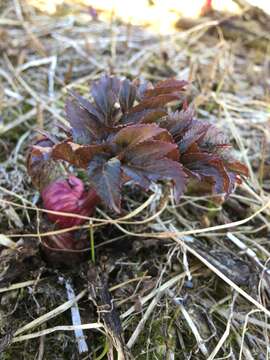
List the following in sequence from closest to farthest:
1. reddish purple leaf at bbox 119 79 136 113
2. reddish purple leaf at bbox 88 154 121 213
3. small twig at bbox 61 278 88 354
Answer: reddish purple leaf at bbox 88 154 121 213
small twig at bbox 61 278 88 354
reddish purple leaf at bbox 119 79 136 113

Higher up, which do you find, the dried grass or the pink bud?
the pink bud

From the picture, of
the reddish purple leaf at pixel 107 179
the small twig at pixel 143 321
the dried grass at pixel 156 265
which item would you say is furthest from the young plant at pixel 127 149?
the small twig at pixel 143 321

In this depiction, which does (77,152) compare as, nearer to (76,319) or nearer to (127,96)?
(127,96)

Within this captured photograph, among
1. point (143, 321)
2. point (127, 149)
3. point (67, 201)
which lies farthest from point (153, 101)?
point (143, 321)

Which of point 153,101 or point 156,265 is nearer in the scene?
point 153,101

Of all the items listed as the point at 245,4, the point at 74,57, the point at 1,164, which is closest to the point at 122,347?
the point at 1,164

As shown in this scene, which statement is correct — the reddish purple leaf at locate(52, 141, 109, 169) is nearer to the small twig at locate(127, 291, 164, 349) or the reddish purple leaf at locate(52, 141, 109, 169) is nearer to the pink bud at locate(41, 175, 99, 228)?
the pink bud at locate(41, 175, 99, 228)

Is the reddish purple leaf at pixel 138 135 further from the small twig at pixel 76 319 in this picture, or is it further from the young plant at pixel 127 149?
the small twig at pixel 76 319

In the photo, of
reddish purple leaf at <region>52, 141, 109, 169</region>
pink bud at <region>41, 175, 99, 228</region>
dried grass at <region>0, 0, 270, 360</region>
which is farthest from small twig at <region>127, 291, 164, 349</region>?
reddish purple leaf at <region>52, 141, 109, 169</region>

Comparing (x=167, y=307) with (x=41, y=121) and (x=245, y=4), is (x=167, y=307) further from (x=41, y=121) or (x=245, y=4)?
(x=245, y=4)
